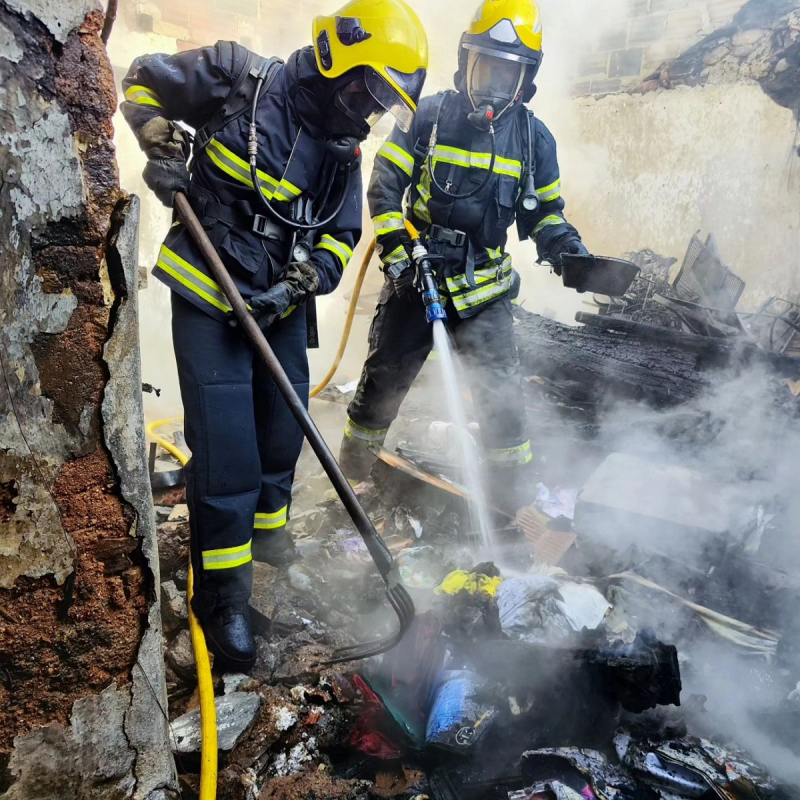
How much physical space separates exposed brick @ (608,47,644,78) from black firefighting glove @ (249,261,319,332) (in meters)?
8.10

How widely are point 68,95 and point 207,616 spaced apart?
1.79 metres

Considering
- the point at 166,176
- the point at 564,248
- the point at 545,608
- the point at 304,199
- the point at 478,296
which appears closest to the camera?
the point at 166,176

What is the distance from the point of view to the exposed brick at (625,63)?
8.21 m

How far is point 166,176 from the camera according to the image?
2.08 m

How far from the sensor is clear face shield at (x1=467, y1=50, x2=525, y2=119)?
3.15 meters

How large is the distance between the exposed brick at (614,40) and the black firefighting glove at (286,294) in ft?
27.2

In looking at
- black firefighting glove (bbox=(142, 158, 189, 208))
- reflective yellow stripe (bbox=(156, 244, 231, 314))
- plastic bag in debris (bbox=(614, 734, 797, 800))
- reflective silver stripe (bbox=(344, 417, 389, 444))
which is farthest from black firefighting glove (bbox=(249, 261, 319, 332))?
plastic bag in debris (bbox=(614, 734, 797, 800))

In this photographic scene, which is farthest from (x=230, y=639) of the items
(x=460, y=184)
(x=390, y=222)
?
(x=460, y=184)

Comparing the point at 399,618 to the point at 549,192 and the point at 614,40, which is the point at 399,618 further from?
the point at 614,40

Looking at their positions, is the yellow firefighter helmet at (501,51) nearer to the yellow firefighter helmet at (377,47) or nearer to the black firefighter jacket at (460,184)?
the black firefighter jacket at (460,184)

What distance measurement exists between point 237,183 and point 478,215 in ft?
5.06

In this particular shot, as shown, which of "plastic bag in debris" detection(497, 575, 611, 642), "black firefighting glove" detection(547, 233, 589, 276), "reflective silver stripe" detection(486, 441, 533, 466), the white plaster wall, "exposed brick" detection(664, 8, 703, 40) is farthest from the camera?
"exposed brick" detection(664, 8, 703, 40)

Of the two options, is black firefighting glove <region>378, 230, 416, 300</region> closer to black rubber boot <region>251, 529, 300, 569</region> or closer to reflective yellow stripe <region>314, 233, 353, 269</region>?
reflective yellow stripe <region>314, 233, 353, 269</region>

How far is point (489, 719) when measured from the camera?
2125 millimetres
